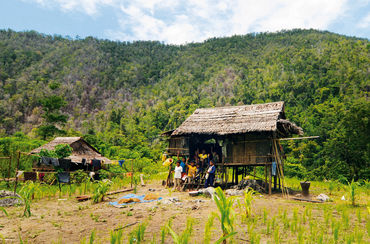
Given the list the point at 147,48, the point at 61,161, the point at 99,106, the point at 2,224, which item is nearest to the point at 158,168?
the point at 61,161

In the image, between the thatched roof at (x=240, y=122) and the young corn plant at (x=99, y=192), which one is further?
the thatched roof at (x=240, y=122)

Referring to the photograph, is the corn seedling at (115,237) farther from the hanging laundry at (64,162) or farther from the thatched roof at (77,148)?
the thatched roof at (77,148)

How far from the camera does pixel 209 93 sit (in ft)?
193

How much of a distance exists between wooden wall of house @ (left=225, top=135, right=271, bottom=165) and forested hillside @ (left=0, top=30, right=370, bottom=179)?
39.4 ft

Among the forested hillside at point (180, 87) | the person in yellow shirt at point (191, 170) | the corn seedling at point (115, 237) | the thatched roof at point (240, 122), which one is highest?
the forested hillside at point (180, 87)

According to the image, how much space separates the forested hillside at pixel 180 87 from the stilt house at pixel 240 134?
11.4 meters

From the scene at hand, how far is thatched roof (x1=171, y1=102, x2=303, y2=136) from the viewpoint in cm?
1272

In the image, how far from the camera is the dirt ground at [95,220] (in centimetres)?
552

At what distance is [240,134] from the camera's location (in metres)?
13.6

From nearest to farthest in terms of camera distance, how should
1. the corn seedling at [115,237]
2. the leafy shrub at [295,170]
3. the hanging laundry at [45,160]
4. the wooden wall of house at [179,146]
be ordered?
the corn seedling at [115,237] < the hanging laundry at [45,160] < the wooden wall of house at [179,146] < the leafy shrub at [295,170]

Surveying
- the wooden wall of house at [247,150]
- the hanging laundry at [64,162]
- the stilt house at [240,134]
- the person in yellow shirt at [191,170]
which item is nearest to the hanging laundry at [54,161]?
the hanging laundry at [64,162]

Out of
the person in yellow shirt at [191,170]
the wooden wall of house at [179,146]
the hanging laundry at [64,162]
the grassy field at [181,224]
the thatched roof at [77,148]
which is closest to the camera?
the grassy field at [181,224]

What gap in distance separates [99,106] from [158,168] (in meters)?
44.5

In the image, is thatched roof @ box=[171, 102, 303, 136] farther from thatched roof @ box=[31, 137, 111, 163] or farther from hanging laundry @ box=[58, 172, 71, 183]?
thatched roof @ box=[31, 137, 111, 163]
